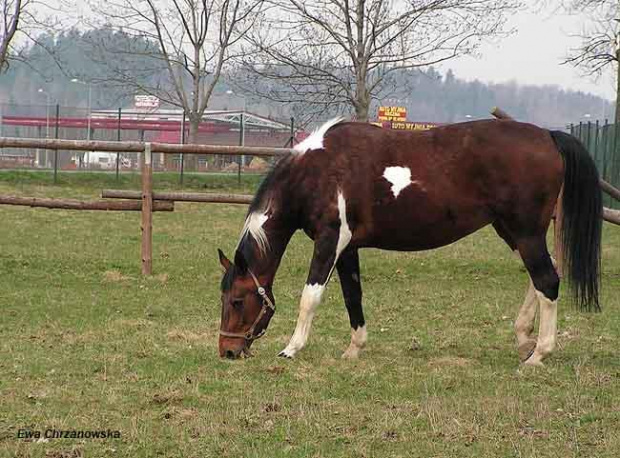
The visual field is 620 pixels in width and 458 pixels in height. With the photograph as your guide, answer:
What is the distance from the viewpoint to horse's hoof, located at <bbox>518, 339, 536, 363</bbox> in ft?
22.6

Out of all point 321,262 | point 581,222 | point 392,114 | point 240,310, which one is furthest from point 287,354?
point 392,114

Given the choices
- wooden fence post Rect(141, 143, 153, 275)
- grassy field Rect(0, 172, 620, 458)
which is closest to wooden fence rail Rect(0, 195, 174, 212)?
wooden fence post Rect(141, 143, 153, 275)

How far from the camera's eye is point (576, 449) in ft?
14.5

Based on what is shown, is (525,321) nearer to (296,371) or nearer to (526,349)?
(526,349)

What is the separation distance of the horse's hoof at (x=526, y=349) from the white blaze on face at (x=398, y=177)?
4.85 feet

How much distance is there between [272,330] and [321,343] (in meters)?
0.75

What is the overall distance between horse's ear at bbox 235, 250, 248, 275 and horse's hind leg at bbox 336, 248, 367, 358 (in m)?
0.82

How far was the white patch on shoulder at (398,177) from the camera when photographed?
6.74 metres

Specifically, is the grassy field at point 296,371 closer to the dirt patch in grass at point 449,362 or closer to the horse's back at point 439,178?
the dirt patch in grass at point 449,362

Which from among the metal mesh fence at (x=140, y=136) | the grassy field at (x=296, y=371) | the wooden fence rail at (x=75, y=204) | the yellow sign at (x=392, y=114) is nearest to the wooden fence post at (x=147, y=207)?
the wooden fence rail at (x=75, y=204)

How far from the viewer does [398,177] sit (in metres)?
6.75

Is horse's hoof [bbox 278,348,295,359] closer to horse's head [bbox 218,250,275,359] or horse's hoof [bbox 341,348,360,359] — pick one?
horse's head [bbox 218,250,275,359]

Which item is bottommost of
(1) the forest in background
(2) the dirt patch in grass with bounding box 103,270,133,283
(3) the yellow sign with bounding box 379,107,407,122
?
(2) the dirt patch in grass with bounding box 103,270,133,283

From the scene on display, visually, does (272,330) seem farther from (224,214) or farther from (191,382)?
(224,214)
